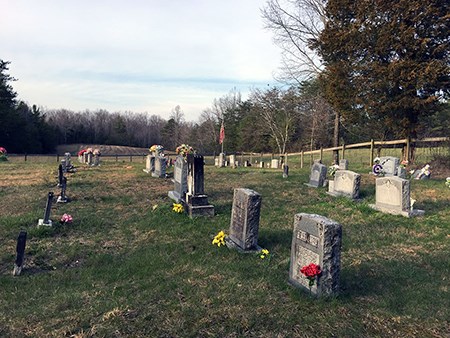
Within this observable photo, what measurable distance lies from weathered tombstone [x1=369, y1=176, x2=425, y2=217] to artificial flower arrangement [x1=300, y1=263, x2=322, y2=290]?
5299mm

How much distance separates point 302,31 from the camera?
22547 millimetres

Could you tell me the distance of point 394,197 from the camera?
8797 mm

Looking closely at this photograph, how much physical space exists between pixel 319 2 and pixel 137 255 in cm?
2121

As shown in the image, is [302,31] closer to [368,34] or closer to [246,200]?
[368,34]

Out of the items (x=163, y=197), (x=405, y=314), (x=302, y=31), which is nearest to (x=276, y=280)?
(x=405, y=314)

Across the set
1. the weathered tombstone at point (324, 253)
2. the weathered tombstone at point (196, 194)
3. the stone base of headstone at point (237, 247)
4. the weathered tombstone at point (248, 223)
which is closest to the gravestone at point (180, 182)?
the weathered tombstone at point (196, 194)

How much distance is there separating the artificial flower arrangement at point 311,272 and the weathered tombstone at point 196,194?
454cm

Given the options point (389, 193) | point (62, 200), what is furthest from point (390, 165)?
point (62, 200)

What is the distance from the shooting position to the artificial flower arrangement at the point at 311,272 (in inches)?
167

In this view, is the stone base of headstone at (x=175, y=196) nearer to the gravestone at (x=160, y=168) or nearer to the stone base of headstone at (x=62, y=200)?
the stone base of headstone at (x=62, y=200)

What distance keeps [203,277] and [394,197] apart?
6.01m

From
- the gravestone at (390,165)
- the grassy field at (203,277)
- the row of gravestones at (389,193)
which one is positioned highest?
the gravestone at (390,165)

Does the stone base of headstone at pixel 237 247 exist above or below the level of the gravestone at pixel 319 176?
below

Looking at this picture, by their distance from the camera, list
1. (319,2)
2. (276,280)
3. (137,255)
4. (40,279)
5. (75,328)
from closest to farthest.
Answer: (75,328)
(276,280)
(40,279)
(137,255)
(319,2)
